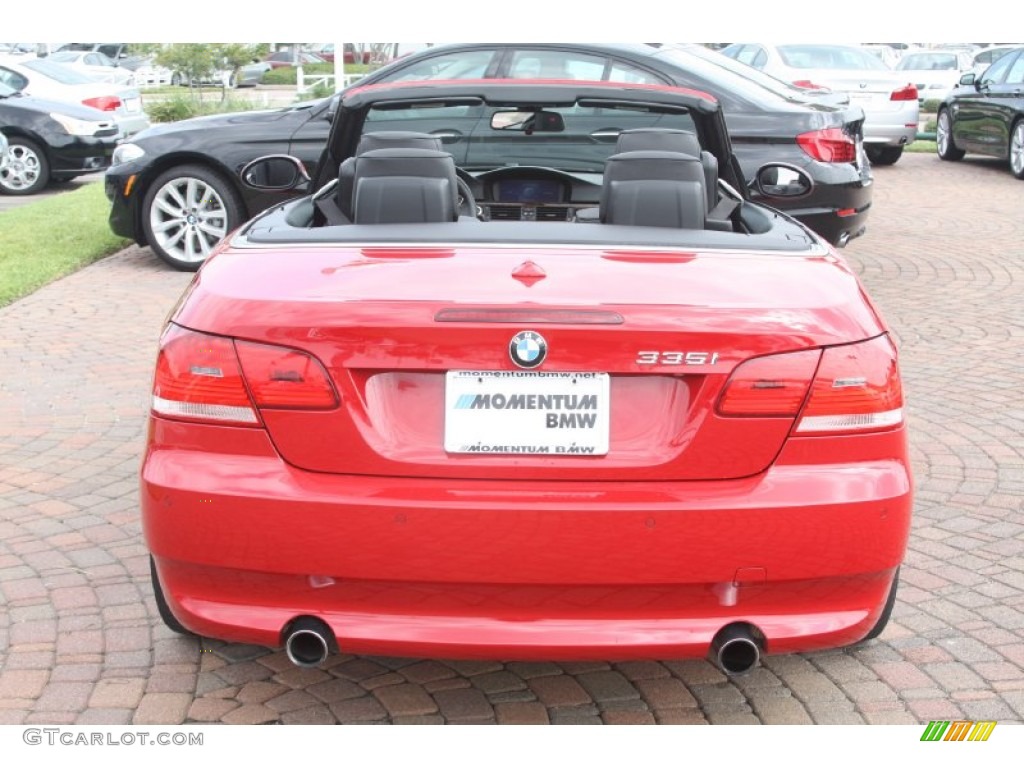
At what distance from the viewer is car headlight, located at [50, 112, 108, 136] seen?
51.3 ft

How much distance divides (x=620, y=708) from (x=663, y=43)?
7467mm

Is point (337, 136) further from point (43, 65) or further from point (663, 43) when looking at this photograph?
point (43, 65)

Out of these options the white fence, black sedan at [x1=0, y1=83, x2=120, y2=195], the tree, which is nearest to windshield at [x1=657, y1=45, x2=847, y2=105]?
black sedan at [x1=0, y1=83, x2=120, y2=195]

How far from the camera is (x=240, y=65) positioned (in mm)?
31656

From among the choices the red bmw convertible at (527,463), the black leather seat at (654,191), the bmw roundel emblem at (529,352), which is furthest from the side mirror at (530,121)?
the bmw roundel emblem at (529,352)

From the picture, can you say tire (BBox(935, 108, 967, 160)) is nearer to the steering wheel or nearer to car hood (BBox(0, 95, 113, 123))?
car hood (BBox(0, 95, 113, 123))

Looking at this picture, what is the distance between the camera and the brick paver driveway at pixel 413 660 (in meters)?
3.40

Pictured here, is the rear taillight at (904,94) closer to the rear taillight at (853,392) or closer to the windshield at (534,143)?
the windshield at (534,143)

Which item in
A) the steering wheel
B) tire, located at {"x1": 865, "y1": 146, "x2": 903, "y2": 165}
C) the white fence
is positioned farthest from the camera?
the white fence

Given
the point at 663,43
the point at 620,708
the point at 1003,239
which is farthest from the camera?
the point at 1003,239

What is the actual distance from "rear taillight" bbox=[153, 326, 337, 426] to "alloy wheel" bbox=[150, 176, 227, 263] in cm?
705

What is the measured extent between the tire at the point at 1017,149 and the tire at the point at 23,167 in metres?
12.2

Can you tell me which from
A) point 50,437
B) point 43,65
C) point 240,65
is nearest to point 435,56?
point 50,437

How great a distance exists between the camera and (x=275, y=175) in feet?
16.4
